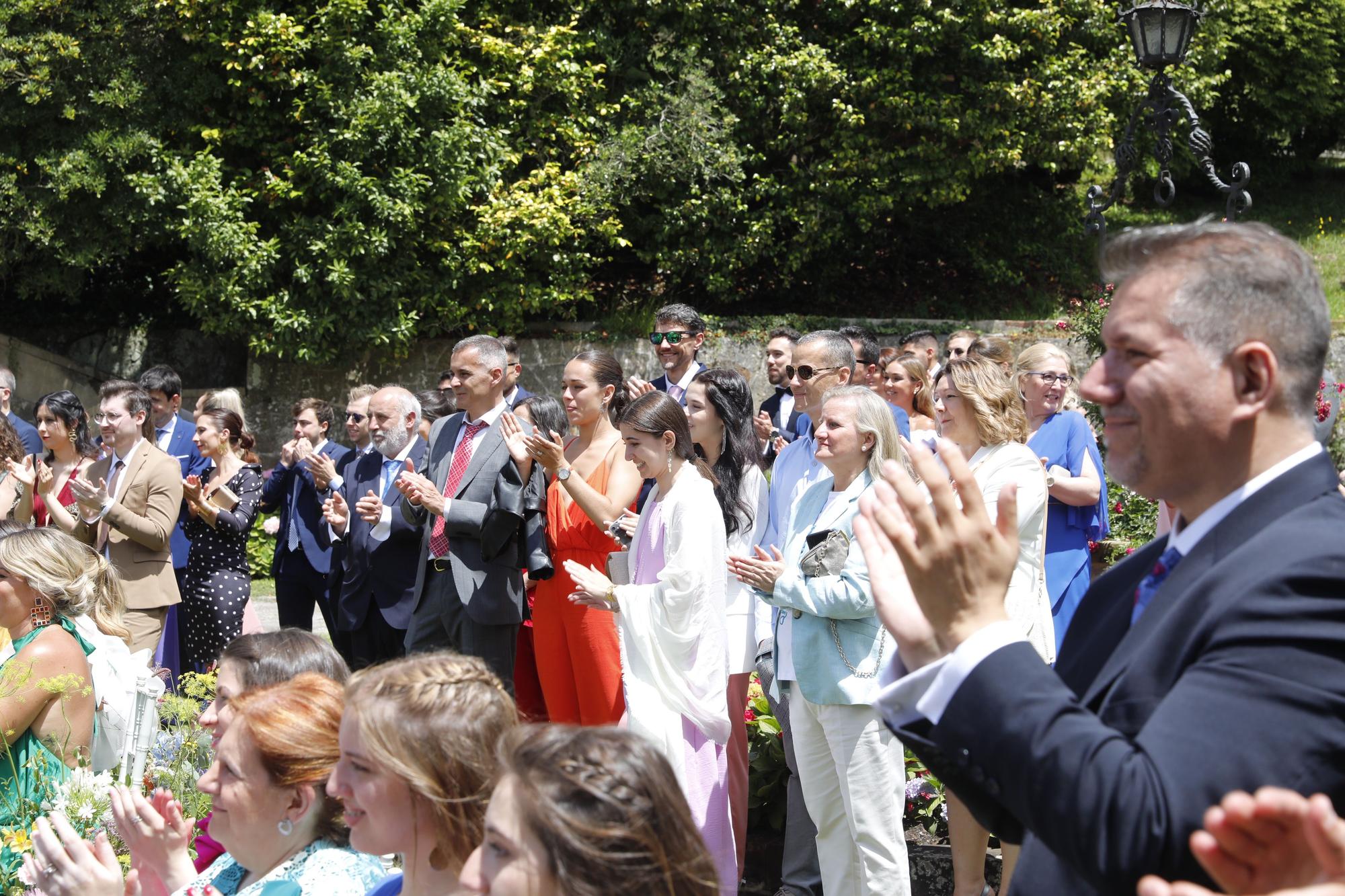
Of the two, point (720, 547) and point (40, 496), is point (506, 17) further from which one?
point (720, 547)

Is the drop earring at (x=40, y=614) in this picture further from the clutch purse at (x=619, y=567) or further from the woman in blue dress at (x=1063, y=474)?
the woman in blue dress at (x=1063, y=474)

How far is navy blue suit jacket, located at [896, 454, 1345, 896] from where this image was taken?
1408 millimetres

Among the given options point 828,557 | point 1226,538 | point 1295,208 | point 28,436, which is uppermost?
point 1226,538

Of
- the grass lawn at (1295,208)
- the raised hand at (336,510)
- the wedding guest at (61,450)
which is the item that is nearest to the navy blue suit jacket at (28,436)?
the wedding guest at (61,450)

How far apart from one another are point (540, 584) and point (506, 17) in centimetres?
1151

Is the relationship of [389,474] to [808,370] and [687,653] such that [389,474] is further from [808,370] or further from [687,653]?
[687,653]

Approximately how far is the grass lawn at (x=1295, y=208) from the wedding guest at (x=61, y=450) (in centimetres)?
1832

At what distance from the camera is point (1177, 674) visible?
1545 millimetres

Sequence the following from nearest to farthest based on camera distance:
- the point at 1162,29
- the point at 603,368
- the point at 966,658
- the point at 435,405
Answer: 1. the point at 966,658
2. the point at 603,368
3. the point at 1162,29
4. the point at 435,405

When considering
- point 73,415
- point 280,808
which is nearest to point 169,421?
point 73,415

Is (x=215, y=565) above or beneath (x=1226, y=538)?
beneath

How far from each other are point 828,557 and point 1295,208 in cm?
2425

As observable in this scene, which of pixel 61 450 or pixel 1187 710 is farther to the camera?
pixel 61 450

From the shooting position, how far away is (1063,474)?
5.65m
